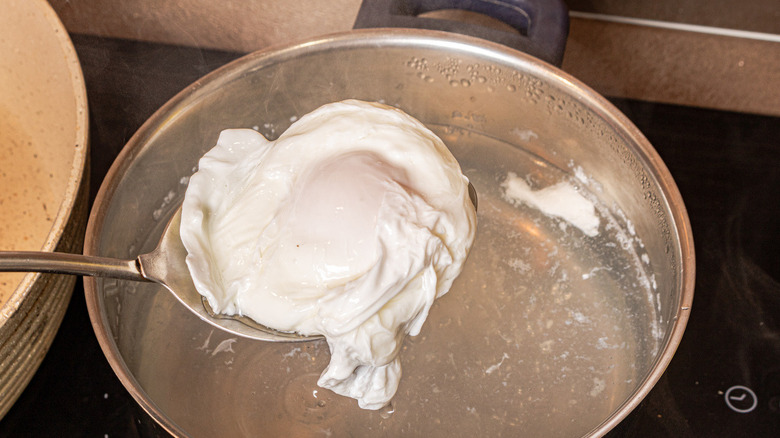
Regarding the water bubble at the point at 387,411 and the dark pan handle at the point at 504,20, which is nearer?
the water bubble at the point at 387,411

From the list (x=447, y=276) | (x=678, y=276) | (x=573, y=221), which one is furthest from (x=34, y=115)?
(x=678, y=276)

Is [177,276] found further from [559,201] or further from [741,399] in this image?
[741,399]

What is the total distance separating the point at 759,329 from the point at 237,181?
2.45ft

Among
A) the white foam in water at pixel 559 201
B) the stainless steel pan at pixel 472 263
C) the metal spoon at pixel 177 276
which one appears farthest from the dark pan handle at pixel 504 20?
the metal spoon at pixel 177 276

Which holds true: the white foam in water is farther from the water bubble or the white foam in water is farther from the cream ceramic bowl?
the cream ceramic bowl

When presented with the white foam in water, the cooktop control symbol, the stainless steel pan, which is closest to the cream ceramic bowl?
the stainless steel pan

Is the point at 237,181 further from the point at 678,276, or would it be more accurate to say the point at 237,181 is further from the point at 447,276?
the point at 678,276

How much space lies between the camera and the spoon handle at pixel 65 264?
0.58 meters

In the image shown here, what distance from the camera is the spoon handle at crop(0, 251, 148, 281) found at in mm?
581

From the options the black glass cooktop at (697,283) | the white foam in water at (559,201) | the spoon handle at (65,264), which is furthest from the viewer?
the white foam in water at (559,201)

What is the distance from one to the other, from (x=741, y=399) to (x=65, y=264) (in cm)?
84

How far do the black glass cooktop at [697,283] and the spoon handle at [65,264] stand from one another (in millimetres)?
198

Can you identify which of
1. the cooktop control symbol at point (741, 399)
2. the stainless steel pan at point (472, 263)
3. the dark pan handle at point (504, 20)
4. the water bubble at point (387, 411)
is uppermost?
the dark pan handle at point (504, 20)

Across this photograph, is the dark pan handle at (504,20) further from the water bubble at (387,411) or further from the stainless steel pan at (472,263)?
the water bubble at (387,411)
